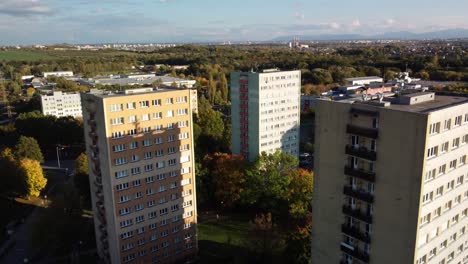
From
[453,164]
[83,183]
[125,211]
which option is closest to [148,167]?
[125,211]

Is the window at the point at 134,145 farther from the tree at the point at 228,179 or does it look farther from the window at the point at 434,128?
the window at the point at 434,128

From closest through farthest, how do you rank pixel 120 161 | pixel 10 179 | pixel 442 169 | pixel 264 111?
1. pixel 442 169
2. pixel 120 161
3. pixel 10 179
4. pixel 264 111

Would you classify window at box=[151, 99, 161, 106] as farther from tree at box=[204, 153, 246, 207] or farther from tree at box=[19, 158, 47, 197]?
tree at box=[19, 158, 47, 197]

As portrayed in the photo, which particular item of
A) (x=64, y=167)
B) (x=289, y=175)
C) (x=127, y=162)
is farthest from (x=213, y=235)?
(x=64, y=167)

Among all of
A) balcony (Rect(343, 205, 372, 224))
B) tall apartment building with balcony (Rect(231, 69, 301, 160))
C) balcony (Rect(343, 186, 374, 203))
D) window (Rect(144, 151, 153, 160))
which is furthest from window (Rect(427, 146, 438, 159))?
tall apartment building with balcony (Rect(231, 69, 301, 160))

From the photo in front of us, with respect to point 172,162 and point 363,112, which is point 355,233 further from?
point 172,162

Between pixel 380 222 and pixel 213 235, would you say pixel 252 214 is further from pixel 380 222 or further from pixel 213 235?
pixel 380 222
